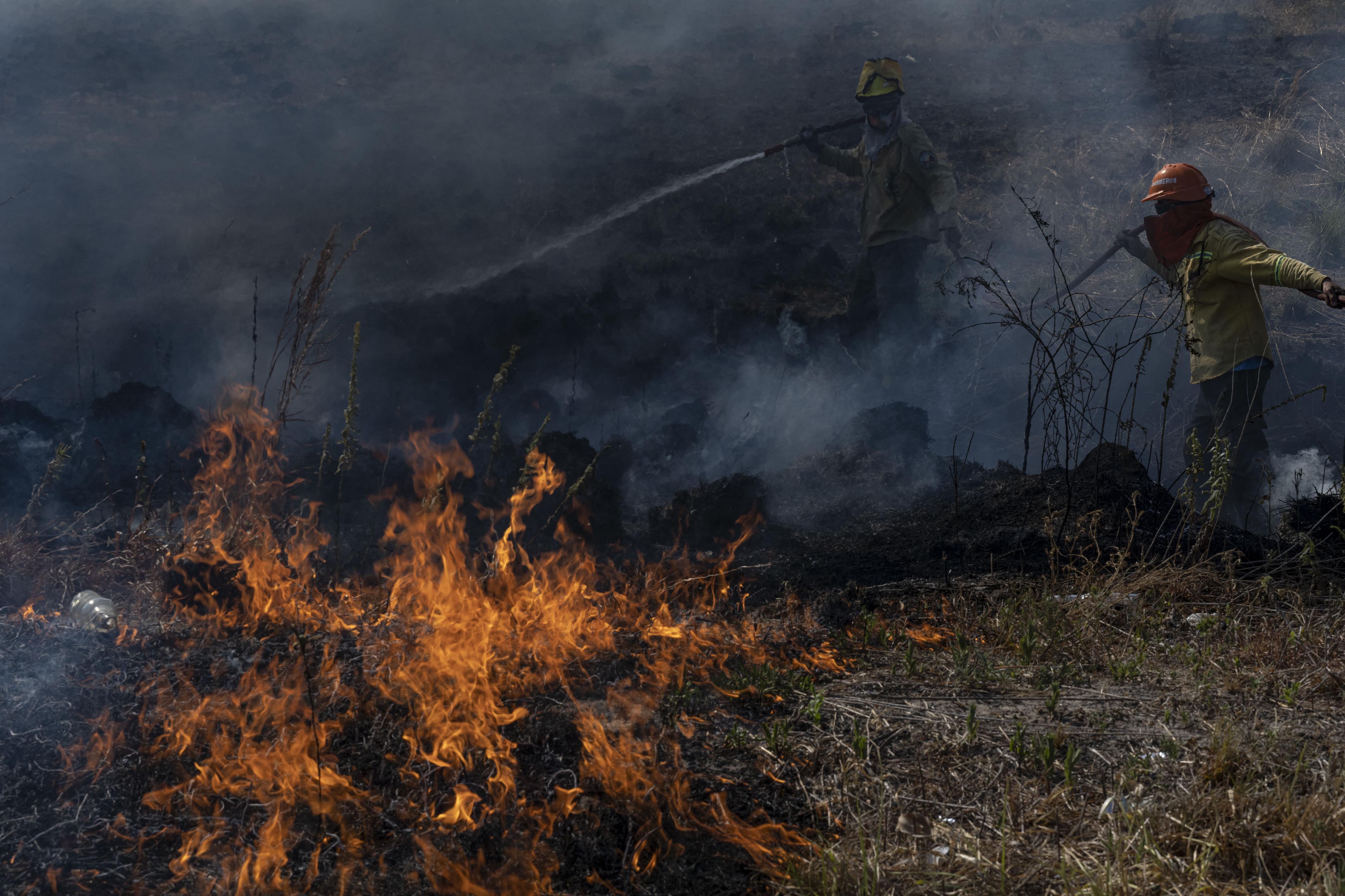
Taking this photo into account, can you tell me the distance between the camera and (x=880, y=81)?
6598 mm

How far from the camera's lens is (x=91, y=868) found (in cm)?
220

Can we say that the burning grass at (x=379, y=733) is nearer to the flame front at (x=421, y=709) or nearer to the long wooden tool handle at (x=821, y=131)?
the flame front at (x=421, y=709)

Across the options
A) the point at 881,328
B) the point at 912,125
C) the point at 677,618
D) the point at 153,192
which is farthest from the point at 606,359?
the point at 153,192

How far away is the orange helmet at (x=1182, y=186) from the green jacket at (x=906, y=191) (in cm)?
175

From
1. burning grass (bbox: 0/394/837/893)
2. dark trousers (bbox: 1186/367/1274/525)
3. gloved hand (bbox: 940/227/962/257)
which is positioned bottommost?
burning grass (bbox: 0/394/837/893)

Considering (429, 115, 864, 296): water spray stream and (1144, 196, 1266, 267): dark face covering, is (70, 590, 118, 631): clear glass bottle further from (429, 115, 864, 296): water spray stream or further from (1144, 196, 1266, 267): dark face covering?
(1144, 196, 1266, 267): dark face covering

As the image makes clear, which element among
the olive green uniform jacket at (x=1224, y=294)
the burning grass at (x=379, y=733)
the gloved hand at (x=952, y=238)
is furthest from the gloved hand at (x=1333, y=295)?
the burning grass at (x=379, y=733)

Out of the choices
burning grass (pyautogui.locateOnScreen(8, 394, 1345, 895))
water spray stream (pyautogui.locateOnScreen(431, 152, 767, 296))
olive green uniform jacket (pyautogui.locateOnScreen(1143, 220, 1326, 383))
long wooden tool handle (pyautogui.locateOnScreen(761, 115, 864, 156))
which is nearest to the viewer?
burning grass (pyautogui.locateOnScreen(8, 394, 1345, 895))

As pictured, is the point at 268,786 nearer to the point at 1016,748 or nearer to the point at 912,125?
the point at 1016,748

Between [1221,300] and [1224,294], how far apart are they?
0.03 metres

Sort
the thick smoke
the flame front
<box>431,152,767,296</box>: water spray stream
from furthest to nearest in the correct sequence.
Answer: <box>431,152,767,296</box>: water spray stream
the thick smoke
the flame front

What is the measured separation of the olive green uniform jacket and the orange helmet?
0.17 m

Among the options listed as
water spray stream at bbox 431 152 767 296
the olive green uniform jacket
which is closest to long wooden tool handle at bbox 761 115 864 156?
water spray stream at bbox 431 152 767 296

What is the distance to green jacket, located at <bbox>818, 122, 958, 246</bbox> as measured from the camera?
258 inches
